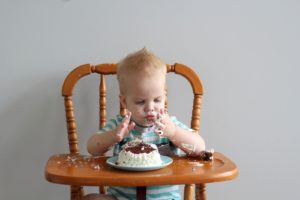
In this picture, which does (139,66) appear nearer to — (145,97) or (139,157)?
(145,97)

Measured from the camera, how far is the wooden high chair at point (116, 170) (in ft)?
3.36

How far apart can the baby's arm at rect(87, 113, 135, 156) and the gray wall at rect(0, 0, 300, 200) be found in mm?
320

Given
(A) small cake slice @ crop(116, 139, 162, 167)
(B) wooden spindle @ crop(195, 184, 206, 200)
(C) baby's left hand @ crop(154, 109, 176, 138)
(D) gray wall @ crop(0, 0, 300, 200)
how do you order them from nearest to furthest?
(A) small cake slice @ crop(116, 139, 162, 167) → (C) baby's left hand @ crop(154, 109, 176, 138) → (B) wooden spindle @ crop(195, 184, 206, 200) → (D) gray wall @ crop(0, 0, 300, 200)

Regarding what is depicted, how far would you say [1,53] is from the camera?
159cm

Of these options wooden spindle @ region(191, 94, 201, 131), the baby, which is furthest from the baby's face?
wooden spindle @ region(191, 94, 201, 131)

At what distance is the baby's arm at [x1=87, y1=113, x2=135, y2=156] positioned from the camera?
3.93 feet

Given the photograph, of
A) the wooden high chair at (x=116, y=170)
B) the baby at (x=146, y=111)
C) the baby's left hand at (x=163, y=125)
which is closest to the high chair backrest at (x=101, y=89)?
the wooden high chair at (x=116, y=170)

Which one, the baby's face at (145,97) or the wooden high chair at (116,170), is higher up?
the baby's face at (145,97)

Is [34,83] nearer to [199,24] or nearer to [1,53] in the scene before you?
[1,53]

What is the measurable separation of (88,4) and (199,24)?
42 cm

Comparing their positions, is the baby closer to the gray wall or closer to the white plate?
the white plate

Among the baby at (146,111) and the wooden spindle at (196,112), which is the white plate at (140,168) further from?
the wooden spindle at (196,112)

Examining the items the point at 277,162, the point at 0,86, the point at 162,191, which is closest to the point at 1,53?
the point at 0,86

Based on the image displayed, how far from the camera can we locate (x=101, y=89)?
1540 mm
